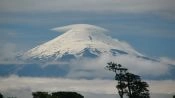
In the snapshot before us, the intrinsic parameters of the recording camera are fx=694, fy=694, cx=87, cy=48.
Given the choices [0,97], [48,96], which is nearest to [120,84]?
[48,96]

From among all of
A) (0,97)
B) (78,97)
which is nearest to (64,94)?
(78,97)

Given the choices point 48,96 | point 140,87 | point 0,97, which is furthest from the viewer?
point 0,97

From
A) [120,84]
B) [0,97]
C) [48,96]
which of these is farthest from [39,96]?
[120,84]

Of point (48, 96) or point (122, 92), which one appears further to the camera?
point (48, 96)

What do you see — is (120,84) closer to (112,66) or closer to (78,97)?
(112,66)

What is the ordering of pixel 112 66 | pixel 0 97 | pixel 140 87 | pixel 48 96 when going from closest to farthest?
1. pixel 112 66
2. pixel 140 87
3. pixel 48 96
4. pixel 0 97

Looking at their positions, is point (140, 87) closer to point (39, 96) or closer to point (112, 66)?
point (112, 66)

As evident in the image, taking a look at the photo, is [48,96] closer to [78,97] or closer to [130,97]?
[78,97]

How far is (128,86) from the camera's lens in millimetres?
144250

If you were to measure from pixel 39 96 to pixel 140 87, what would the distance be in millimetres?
25564

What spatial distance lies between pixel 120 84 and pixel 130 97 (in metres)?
4.37

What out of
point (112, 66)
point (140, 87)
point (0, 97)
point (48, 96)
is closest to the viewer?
point (112, 66)

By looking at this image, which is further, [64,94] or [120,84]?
[64,94]

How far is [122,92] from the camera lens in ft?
466
